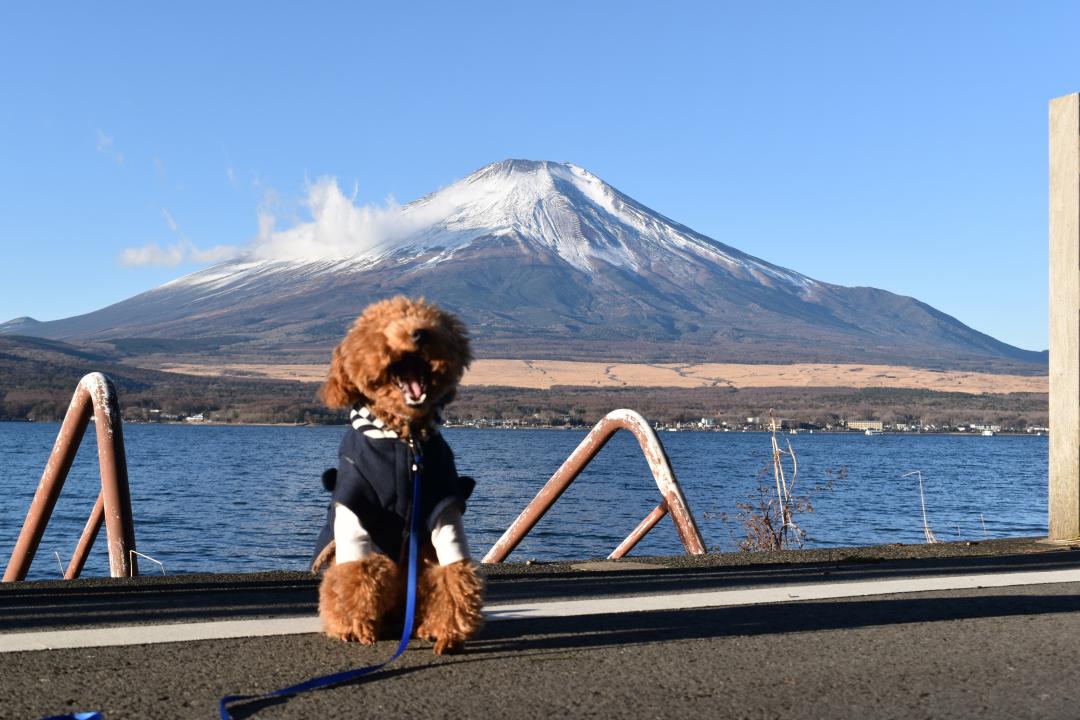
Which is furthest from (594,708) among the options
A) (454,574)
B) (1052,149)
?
(1052,149)

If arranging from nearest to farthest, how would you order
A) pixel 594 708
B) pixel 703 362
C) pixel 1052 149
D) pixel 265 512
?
pixel 594 708 → pixel 1052 149 → pixel 265 512 → pixel 703 362

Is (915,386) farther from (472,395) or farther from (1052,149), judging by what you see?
(1052,149)

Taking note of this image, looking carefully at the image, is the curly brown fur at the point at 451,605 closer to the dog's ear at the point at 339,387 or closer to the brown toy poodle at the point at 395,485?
the brown toy poodle at the point at 395,485

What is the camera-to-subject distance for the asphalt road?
354 cm

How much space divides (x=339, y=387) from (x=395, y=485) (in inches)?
15.6

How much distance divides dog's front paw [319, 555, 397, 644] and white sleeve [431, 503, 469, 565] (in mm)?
180

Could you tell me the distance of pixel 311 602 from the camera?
5.46 meters

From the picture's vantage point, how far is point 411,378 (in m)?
4.23

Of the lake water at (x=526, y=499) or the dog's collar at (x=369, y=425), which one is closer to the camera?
the dog's collar at (x=369, y=425)

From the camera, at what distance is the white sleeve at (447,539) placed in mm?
4320

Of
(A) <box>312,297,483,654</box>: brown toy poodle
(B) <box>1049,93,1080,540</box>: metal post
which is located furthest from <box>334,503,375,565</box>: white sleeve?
(B) <box>1049,93,1080,540</box>: metal post

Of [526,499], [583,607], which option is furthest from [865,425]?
[583,607]

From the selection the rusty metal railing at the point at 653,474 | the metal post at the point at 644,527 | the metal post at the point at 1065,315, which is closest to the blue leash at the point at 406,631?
the rusty metal railing at the point at 653,474

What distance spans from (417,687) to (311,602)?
1835 mm
